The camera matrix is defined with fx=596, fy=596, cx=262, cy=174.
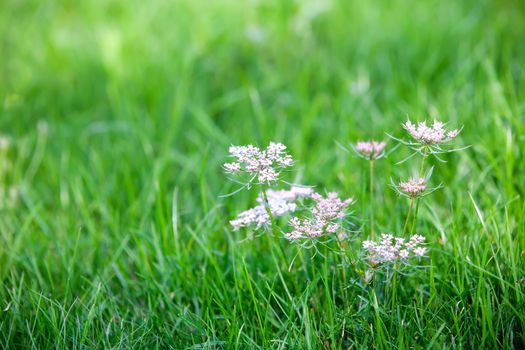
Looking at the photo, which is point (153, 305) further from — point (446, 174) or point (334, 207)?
point (446, 174)

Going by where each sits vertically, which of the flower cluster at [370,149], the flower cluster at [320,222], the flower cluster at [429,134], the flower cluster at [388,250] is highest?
the flower cluster at [370,149]

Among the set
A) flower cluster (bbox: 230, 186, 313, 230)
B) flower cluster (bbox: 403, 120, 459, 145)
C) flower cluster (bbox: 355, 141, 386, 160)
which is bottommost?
flower cluster (bbox: 230, 186, 313, 230)

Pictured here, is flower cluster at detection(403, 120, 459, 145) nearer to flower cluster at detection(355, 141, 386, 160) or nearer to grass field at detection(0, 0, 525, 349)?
flower cluster at detection(355, 141, 386, 160)

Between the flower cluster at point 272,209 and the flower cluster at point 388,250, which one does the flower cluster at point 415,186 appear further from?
the flower cluster at point 272,209

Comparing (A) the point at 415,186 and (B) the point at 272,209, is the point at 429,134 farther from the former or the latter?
(B) the point at 272,209

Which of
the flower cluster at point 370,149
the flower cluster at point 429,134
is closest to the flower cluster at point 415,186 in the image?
the flower cluster at point 429,134

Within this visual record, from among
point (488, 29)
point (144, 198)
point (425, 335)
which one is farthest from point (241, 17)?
point (425, 335)

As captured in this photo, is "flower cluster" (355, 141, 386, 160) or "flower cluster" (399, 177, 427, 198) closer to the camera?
"flower cluster" (399, 177, 427, 198)

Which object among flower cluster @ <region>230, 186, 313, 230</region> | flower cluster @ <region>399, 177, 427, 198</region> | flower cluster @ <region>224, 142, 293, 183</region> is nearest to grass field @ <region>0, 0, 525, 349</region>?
flower cluster @ <region>230, 186, 313, 230</region>
